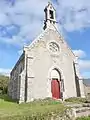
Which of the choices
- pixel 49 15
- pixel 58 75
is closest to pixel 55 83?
pixel 58 75

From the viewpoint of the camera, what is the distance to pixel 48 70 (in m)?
25.7

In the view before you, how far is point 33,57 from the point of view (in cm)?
2520

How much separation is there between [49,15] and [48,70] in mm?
11109

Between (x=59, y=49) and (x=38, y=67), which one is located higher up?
(x=59, y=49)

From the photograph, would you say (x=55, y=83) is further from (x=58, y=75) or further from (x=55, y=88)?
(x=58, y=75)

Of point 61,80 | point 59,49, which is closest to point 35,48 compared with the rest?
point 59,49

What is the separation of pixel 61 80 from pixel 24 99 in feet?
23.0

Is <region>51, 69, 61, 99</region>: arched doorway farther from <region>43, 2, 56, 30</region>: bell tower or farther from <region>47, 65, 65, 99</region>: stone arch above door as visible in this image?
<region>43, 2, 56, 30</region>: bell tower

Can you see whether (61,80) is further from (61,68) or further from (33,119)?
(33,119)

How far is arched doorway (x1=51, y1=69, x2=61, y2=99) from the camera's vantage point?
84.9 feet

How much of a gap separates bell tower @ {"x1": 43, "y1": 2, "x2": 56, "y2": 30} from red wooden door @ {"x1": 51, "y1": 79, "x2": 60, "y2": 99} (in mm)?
10068

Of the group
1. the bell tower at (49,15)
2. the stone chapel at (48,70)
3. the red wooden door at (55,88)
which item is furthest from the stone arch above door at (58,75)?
the bell tower at (49,15)

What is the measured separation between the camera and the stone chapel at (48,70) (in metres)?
23.6

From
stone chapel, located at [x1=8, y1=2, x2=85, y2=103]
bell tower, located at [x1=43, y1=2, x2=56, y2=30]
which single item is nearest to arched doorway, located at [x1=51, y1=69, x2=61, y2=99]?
stone chapel, located at [x1=8, y1=2, x2=85, y2=103]
